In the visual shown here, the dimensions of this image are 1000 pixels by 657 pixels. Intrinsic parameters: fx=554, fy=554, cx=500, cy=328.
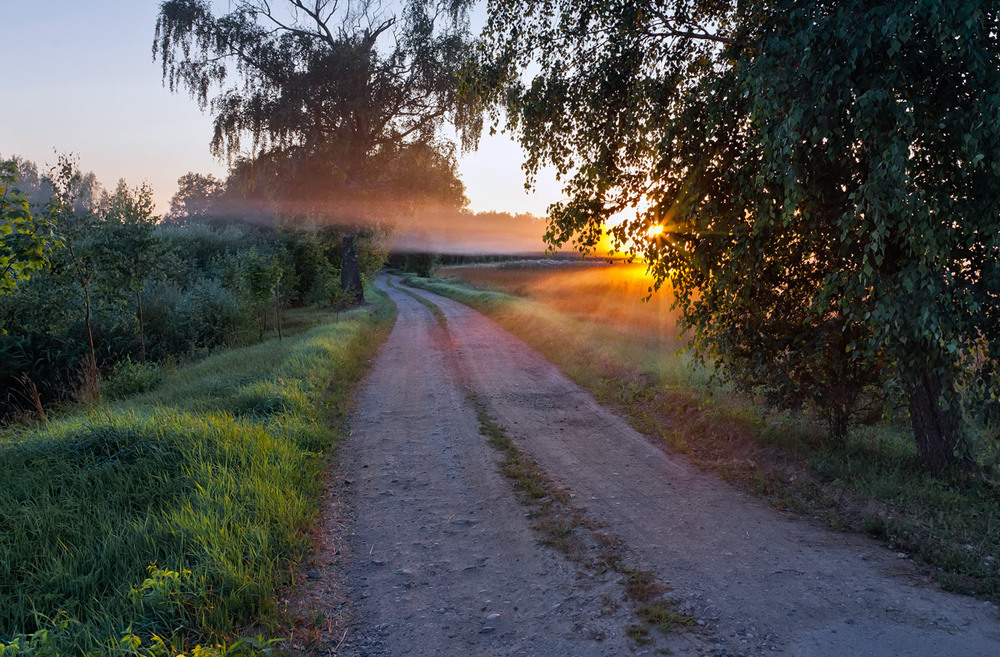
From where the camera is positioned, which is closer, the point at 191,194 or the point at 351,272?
the point at 351,272

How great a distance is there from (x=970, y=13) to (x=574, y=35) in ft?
13.5

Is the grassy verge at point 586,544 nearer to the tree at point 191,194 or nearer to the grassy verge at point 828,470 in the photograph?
the grassy verge at point 828,470

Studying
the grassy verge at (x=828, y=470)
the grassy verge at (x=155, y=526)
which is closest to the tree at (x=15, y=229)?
the grassy verge at (x=155, y=526)

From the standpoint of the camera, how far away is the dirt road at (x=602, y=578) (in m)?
3.51

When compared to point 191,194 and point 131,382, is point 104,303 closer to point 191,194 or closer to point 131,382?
point 131,382

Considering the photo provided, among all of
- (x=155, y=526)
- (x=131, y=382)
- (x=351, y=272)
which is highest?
(x=351, y=272)

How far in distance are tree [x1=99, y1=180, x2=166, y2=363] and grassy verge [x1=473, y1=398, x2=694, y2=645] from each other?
10958 millimetres

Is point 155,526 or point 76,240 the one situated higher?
point 76,240

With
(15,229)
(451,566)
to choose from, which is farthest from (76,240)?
(451,566)

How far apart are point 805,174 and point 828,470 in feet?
10.9

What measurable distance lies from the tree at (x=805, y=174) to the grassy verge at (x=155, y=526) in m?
4.39

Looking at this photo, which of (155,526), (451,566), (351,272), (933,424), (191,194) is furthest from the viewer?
(191,194)

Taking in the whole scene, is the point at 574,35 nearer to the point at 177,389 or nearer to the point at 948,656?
the point at 948,656

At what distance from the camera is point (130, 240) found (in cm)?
1313
